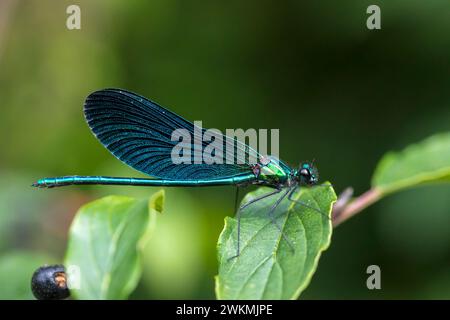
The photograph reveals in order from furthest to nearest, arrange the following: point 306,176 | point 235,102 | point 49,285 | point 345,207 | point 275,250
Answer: point 235,102 → point 306,176 → point 345,207 → point 49,285 → point 275,250

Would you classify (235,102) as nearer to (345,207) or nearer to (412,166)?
(412,166)

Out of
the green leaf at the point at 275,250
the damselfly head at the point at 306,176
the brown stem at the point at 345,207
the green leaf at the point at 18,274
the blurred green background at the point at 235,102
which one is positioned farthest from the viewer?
the blurred green background at the point at 235,102

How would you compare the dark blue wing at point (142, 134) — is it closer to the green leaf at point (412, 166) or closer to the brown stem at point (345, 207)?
the brown stem at point (345, 207)

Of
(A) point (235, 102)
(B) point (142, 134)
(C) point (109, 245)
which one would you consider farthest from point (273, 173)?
(A) point (235, 102)

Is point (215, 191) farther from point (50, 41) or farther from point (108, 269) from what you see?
point (108, 269)

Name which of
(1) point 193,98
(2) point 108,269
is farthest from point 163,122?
(1) point 193,98

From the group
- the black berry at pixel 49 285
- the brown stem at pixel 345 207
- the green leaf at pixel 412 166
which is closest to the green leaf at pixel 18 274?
the black berry at pixel 49 285
